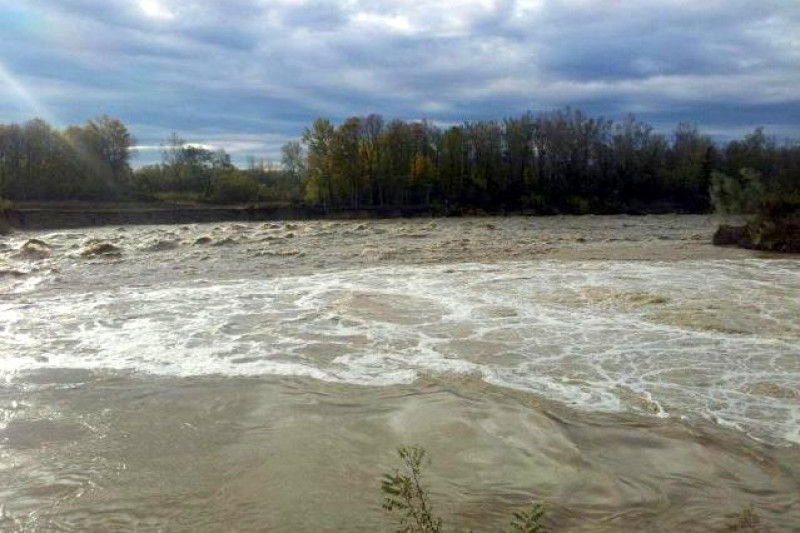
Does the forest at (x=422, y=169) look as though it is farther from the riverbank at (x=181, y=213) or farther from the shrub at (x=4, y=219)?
the shrub at (x=4, y=219)

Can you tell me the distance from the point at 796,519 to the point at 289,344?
7.89m

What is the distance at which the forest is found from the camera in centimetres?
6500

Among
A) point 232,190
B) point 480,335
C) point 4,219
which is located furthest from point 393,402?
point 232,190

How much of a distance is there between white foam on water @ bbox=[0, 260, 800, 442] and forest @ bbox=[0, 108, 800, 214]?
4757 centimetres

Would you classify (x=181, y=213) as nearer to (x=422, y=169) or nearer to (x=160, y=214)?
(x=160, y=214)

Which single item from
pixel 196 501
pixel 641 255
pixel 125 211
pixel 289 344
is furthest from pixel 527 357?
pixel 125 211

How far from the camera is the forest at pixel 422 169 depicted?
65.0 meters

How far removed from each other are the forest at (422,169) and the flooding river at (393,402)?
162 feet

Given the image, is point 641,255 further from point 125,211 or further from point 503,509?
point 125,211

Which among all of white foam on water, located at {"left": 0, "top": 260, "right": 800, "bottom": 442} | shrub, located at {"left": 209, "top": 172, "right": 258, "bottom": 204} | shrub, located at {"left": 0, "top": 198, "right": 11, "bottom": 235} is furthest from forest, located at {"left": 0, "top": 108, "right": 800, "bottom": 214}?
white foam on water, located at {"left": 0, "top": 260, "right": 800, "bottom": 442}

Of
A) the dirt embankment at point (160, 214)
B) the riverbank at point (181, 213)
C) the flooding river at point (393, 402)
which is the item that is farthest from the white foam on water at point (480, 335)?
the dirt embankment at point (160, 214)

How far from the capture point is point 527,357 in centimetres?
1030

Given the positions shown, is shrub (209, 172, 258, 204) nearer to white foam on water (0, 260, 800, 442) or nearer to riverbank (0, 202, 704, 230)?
riverbank (0, 202, 704, 230)

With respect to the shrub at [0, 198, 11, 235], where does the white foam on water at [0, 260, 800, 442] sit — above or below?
below
